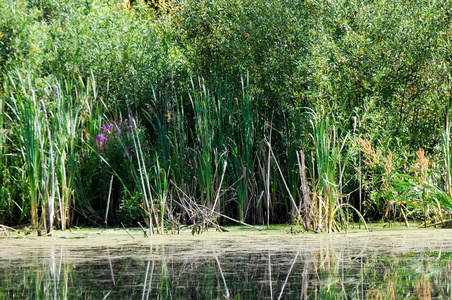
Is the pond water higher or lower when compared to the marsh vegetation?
lower

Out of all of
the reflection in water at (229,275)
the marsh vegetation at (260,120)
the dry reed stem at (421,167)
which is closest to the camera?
the reflection in water at (229,275)

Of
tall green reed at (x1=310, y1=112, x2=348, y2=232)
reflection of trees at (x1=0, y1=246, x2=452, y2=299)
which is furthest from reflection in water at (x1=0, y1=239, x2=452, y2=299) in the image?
tall green reed at (x1=310, y1=112, x2=348, y2=232)

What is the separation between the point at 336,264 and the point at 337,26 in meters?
4.39

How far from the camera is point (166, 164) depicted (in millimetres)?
7082

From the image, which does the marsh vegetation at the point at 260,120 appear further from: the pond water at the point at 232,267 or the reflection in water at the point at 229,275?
the reflection in water at the point at 229,275

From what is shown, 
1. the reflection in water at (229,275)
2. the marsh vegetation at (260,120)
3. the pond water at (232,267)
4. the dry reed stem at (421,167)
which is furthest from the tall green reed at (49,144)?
the dry reed stem at (421,167)

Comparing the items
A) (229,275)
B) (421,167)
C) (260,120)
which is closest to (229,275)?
(229,275)

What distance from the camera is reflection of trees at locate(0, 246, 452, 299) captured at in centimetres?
291

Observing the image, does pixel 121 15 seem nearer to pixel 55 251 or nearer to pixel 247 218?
pixel 247 218

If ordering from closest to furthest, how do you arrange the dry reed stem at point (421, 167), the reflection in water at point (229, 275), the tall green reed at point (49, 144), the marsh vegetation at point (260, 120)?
1. the reflection in water at point (229, 275)
2. the tall green reed at point (49, 144)
3. the dry reed stem at point (421, 167)
4. the marsh vegetation at point (260, 120)

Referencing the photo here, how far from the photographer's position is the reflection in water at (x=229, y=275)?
290 cm

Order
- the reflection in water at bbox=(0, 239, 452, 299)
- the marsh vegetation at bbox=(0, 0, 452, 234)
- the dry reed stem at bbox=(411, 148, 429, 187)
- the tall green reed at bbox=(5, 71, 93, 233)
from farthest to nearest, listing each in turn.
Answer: the marsh vegetation at bbox=(0, 0, 452, 234) < the dry reed stem at bbox=(411, 148, 429, 187) < the tall green reed at bbox=(5, 71, 93, 233) < the reflection in water at bbox=(0, 239, 452, 299)

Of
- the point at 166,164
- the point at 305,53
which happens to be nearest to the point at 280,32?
the point at 305,53

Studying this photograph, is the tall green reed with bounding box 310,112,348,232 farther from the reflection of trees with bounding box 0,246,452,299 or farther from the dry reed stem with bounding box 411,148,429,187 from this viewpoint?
the reflection of trees with bounding box 0,246,452,299
